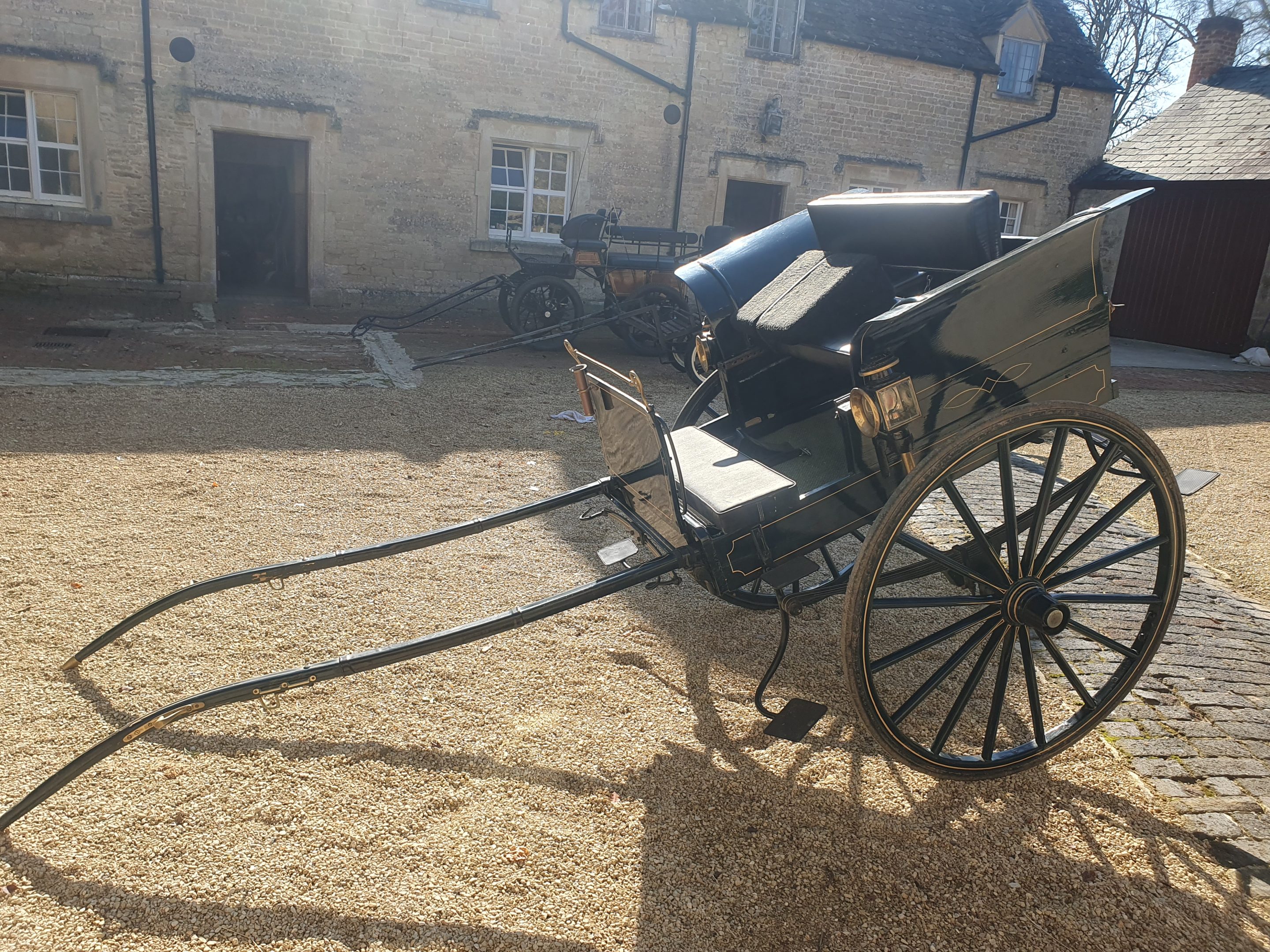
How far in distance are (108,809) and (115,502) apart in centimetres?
286

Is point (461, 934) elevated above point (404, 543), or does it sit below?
below

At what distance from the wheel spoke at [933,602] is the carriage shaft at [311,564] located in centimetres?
113

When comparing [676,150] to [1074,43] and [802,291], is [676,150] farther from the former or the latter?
[802,291]

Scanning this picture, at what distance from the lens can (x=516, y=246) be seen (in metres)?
13.0

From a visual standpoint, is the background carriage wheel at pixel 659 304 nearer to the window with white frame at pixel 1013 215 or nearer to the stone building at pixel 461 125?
the stone building at pixel 461 125

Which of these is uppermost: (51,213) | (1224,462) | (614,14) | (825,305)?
(614,14)

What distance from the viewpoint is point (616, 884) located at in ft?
7.86

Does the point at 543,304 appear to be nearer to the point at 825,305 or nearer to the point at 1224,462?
the point at 1224,462

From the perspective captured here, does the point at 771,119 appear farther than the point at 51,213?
Yes

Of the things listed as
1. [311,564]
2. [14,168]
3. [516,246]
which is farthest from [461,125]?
[311,564]

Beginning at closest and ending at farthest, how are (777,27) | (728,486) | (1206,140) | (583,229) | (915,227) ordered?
(728,486) → (915,227) → (583,229) → (777,27) → (1206,140)

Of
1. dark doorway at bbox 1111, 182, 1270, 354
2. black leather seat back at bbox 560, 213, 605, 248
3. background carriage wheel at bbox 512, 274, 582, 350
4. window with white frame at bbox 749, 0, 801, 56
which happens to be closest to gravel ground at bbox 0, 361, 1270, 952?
background carriage wheel at bbox 512, 274, 582, 350

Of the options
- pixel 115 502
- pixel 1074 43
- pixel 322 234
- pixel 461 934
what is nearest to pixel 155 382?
pixel 115 502

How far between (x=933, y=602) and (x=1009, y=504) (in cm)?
40
